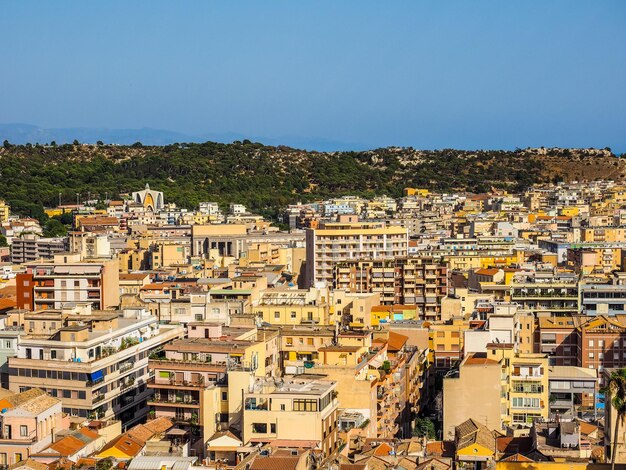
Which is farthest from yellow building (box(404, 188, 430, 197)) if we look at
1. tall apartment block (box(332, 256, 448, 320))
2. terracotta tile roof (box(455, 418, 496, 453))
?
terracotta tile roof (box(455, 418, 496, 453))

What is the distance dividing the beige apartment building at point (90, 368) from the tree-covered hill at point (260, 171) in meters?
76.6

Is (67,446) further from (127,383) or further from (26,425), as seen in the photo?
(127,383)

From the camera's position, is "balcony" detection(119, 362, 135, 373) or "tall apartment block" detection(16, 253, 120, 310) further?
"tall apartment block" detection(16, 253, 120, 310)

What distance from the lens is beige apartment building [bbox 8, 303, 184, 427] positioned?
1292 inches

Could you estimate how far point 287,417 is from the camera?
2652 cm

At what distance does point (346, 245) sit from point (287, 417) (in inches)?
1438

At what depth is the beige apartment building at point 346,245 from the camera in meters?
62.2

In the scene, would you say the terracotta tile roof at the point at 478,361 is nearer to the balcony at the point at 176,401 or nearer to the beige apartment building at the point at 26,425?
the balcony at the point at 176,401

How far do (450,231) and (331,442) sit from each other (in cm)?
6726

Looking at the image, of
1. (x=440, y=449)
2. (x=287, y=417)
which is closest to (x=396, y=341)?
(x=440, y=449)

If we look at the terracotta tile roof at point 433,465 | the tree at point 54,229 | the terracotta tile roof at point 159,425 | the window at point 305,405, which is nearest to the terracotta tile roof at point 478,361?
the terracotta tile roof at point 433,465

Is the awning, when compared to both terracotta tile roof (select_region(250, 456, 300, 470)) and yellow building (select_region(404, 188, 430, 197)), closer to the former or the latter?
terracotta tile roof (select_region(250, 456, 300, 470))

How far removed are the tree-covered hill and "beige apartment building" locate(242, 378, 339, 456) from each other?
86171 millimetres

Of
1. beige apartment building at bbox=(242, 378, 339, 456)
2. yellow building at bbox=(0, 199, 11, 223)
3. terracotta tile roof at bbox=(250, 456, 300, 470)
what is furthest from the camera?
yellow building at bbox=(0, 199, 11, 223)
